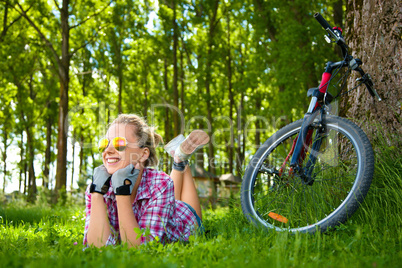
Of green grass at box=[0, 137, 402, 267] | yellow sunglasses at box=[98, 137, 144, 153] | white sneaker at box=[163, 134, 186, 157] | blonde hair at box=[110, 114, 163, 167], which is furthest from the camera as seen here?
white sneaker at box=[163, 134, 186, 157]

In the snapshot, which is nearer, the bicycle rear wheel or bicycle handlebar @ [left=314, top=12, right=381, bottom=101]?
the bicycle rear wheel

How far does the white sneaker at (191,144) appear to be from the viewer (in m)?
3.43

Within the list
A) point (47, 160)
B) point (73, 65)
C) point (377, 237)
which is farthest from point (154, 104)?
point (377, 237)

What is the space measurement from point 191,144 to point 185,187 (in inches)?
20.8

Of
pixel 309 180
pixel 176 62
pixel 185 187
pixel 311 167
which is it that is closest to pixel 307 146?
pixel 311 167

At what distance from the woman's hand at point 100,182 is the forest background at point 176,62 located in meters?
2.07

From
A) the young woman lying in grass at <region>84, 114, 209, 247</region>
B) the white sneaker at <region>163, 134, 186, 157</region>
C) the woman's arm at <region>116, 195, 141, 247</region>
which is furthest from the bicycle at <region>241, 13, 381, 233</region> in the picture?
the woman's arm at <region>116, 195, 141, 247</region>

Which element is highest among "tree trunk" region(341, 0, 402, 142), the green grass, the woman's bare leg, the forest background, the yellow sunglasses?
the forest background

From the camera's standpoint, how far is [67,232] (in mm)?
3693

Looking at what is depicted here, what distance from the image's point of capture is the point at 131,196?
2928 mm

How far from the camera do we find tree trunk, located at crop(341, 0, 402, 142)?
11.4ft

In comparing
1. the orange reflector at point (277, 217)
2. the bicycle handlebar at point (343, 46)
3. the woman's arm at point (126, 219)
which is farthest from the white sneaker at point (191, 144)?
the bicycle handlebar at point (343, 46)

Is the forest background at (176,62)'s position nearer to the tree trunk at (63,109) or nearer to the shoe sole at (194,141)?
the tree trunk at (63,109)

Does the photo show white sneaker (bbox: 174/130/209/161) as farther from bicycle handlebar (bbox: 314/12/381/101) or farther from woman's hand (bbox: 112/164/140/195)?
bicycle handlebar (bbox: 314/12/381/101)
